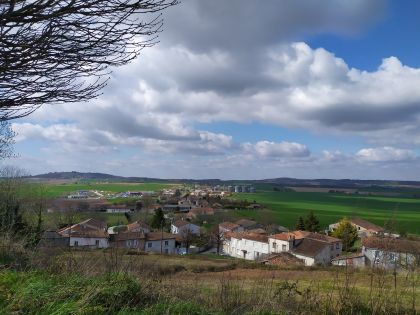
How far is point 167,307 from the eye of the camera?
4.36 metres

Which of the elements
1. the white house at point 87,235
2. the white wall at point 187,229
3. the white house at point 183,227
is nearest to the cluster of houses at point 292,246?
the white wall at point 187,229

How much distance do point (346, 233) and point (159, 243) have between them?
25065 millimetres

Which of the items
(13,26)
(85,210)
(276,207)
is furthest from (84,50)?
(276,207)

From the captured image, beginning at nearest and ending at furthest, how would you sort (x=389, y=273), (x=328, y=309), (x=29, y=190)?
1. (x=328, y=309)
2. (x=389, y=273)
3. (x=29, y=190)

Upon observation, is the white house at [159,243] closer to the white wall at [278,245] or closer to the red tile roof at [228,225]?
the red tile roof at [228,225]

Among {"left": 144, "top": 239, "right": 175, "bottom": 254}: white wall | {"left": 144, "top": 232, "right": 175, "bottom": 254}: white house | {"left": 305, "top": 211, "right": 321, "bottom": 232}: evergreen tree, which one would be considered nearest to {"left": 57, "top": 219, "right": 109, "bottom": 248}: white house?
{"left": 144, "top": 232, "right": 175, "bottom": 254}: white house

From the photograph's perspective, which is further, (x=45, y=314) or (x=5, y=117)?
(x=5, y=117)

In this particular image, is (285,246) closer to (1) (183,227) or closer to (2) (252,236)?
(2) (252,236)

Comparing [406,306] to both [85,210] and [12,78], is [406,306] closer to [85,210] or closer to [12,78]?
[12,78]

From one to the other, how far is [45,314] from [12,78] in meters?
2.20

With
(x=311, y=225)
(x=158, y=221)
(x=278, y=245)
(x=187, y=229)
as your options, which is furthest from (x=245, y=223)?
(x=278, y=245)

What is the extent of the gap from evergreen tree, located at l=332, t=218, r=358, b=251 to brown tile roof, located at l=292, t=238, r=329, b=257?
8.04 m

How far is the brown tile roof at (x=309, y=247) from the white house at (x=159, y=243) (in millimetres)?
17166

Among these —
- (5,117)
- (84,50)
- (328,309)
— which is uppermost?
(84,50)
